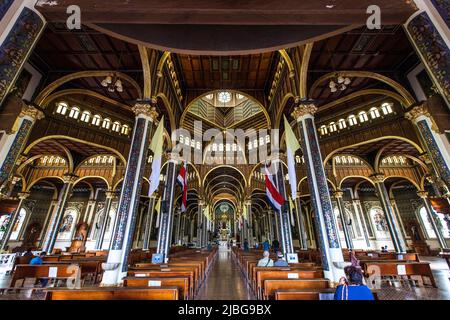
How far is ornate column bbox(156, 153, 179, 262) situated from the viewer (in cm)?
1212

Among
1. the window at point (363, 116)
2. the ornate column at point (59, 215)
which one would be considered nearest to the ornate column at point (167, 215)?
the ornate column at point (59, 215)

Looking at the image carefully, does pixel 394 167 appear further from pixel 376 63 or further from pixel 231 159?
pixel 231 159

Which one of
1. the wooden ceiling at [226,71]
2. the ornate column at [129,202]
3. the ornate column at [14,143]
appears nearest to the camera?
the ornate column at [129,202]

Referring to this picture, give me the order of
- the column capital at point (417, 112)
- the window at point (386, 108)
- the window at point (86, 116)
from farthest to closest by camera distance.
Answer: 1. the window at point (86, 116)
2. the window at point (386, 108)
3. the column capital at point (417, 112)

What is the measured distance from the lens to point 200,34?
15.1 feet

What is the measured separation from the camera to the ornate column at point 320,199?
7.20 meters

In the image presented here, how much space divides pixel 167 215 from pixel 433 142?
14.4 meters

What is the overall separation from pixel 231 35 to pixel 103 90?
13.1 m

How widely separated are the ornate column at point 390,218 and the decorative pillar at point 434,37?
16.5m

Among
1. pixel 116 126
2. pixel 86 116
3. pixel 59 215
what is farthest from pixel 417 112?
pixel 59 215

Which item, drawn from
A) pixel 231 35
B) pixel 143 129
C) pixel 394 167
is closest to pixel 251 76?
pixel 143 129

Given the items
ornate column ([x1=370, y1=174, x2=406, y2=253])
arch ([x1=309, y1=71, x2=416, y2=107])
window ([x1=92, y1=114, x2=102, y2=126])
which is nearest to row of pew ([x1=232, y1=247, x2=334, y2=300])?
arch ([x1=309, y1=71, x2=416, y2=107])

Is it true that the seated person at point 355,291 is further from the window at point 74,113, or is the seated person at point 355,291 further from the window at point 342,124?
the window at point 74,113

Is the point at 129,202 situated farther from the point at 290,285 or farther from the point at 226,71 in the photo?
the point at 226,71
